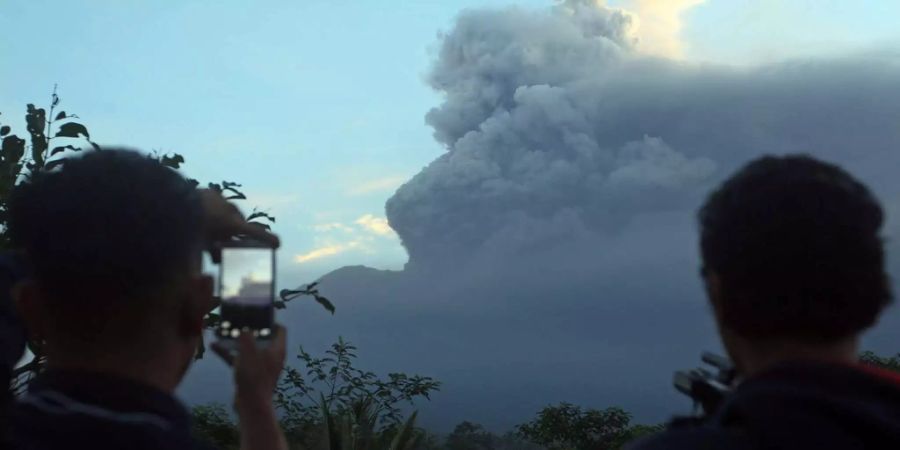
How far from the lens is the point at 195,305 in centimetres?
134

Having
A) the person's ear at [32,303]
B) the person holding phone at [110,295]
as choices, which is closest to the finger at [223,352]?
the person holding phone at [110,295]

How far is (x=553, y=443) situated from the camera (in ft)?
54.7

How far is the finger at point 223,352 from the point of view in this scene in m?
1.46

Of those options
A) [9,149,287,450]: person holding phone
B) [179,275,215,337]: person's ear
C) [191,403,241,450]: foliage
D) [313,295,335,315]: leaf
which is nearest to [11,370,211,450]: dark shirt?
[9,149,287,450]: person holding phone

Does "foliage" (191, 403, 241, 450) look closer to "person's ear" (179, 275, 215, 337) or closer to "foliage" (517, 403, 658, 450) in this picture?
"foliage" (517, 403, 658, 450)

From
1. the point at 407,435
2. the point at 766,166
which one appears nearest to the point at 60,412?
the point at 766,166

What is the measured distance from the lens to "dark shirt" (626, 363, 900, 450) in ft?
3.76

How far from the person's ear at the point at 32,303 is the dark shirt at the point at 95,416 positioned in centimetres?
A: 9

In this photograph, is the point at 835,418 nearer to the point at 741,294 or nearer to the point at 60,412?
the point at 741,294

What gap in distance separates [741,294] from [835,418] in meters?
0.22

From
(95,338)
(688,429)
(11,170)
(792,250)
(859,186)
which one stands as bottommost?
(688,429)

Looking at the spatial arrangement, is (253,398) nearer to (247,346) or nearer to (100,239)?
(247,346)

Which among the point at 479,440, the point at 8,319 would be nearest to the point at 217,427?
the point at 479,440

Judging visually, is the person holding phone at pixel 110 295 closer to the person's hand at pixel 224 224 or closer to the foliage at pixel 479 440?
the person's hand at pixel 224 224
